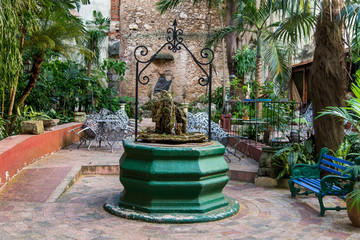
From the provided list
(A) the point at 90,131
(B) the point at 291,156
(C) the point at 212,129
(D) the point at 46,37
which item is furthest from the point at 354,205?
(D) the point at 46,37

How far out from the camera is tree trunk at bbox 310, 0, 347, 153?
5.26 m

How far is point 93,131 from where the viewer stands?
8.13 meters

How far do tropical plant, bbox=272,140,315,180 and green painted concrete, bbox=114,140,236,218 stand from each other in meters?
1.64

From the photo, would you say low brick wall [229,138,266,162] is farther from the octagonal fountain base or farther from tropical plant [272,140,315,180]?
the octagonal fountain base

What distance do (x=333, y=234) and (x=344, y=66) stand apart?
2.66 meters

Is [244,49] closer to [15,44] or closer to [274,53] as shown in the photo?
[274,53]

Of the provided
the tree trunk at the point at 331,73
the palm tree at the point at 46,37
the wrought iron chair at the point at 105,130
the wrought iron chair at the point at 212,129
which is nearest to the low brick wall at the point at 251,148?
the wrought iron chair at the point at 212,129

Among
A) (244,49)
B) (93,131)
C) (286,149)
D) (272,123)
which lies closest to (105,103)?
(93,131)

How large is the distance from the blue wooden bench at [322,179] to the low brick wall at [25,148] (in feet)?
12.4

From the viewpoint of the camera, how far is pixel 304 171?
5.04m

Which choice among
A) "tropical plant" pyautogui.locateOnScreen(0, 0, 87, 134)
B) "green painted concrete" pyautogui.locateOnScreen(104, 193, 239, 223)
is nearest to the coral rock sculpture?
"green painted concrete" pyautogui.locateOnScreen(104, 193, 239, 223)

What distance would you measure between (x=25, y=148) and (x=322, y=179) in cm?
436

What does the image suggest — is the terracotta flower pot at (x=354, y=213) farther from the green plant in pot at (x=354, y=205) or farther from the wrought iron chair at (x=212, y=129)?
the wrought iron chair at (x=212, y=129)

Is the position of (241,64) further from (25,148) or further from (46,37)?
(25,148)
